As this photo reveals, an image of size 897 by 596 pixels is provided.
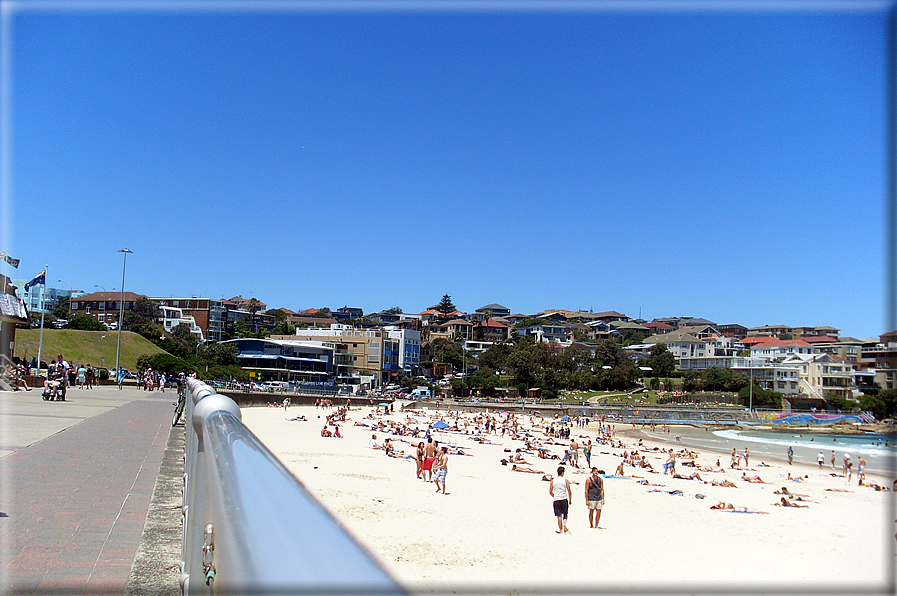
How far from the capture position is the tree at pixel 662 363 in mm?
100375

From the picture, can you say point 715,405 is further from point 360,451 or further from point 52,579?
point 52,579

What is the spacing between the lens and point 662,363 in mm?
101188

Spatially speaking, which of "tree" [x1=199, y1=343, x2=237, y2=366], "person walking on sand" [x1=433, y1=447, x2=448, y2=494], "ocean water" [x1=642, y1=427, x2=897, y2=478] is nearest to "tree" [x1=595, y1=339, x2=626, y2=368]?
"ocean water" [x1=642, y1=427, x2=897, y2=478]

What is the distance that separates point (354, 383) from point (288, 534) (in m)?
87.9

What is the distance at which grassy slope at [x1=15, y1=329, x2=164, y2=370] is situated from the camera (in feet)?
187

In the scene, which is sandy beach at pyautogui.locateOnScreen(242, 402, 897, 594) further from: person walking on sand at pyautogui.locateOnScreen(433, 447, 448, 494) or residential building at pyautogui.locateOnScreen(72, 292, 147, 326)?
residential building at pyautogui.locateOnScreen(72, 292, 147, 326)

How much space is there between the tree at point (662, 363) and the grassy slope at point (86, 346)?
72.0m

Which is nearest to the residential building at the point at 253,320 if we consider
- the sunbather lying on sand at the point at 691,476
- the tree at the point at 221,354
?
the tree at the point at 221,354

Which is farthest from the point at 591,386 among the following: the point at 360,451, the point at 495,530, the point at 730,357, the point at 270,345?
the point at 495,530

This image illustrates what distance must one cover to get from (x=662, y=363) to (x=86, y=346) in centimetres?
7966

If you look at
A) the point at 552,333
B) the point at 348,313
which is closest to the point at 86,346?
the point at 552,333

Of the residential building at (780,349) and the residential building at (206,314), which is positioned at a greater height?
the residential building at (206,314)

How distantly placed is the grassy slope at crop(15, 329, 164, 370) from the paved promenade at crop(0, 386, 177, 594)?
2080 inches

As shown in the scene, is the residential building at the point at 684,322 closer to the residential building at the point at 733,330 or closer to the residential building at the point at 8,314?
the residential building at the point at 733,330
